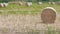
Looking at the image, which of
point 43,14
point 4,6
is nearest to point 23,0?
point 4,6

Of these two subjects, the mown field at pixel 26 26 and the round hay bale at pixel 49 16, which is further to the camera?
the round hay bale at pixel 49 16

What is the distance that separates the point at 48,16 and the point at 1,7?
8053mm

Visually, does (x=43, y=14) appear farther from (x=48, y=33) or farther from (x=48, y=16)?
(x=48, y=33)

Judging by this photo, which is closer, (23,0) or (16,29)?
(16,29)

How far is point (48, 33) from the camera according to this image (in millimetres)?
8695

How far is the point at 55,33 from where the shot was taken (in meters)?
8.73

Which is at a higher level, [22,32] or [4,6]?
[22,32]

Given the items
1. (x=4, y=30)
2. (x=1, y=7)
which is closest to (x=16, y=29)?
(x=4, y=30)

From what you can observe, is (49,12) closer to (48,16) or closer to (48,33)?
(48,16)

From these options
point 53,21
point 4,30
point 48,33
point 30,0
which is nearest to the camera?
point 48,33

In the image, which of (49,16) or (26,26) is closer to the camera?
(26,26)

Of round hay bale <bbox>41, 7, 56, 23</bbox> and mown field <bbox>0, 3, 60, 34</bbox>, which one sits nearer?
mown field <bbox>0, 3, 60, 34</bbox>

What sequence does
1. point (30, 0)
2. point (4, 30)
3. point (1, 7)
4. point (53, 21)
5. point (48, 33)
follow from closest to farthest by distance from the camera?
point (48, 33), point (4, 30), point (53, 21), point (1, 7), point (30, 0)

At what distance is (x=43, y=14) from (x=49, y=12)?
1.10ft
